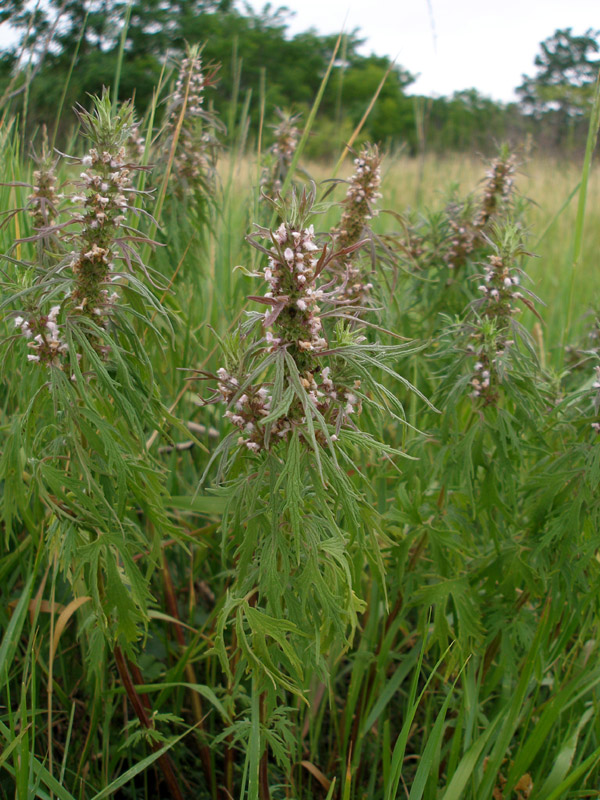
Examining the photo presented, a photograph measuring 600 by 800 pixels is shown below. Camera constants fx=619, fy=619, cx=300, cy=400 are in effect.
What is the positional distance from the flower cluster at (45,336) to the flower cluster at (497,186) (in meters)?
1.55

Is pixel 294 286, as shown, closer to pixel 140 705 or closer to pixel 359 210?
pixel 359 210

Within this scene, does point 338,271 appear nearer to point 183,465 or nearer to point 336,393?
point 336,393

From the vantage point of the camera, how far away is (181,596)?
94.1 inches

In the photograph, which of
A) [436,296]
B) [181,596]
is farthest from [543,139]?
[181,596]

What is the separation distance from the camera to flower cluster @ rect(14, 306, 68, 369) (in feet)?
4.01

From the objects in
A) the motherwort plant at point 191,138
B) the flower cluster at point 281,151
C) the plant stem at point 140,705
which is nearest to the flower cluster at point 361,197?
the motherwort plant at point 191,138

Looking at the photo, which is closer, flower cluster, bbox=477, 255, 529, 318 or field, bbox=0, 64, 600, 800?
field, bbox=0, 64, 600, 800

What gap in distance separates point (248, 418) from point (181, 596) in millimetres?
1462

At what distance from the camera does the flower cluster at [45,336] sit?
1224 millimetres

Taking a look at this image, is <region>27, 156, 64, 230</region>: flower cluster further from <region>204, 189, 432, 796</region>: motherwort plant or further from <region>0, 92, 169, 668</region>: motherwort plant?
<region>204, 189, 432, 796</region>: motherwort plant

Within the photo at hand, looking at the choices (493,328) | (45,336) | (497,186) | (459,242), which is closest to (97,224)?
(45,336)

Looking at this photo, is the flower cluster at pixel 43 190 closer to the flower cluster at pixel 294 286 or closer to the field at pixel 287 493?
the field at pixel 287 493

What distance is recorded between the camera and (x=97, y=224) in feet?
4.06

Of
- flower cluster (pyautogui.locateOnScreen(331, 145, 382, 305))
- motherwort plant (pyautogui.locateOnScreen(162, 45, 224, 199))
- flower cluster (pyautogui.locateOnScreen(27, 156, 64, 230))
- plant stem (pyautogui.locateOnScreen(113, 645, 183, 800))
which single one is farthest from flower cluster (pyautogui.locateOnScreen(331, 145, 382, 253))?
plant stem (pyautogui.locateOnScreen(113, 645, 183, 800))
